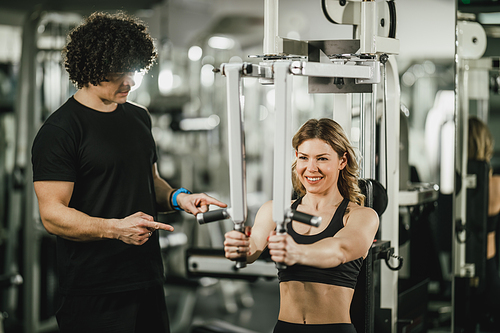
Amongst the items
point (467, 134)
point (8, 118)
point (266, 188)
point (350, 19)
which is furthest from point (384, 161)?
point (266, 188)

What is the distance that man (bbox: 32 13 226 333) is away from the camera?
174 cm

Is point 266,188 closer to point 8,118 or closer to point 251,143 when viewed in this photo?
point 251,143

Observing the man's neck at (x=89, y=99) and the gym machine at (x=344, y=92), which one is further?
the man's neck at (x=89, y=99)

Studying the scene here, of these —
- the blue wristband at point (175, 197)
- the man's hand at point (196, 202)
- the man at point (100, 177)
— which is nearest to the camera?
the man at point (100, 177)

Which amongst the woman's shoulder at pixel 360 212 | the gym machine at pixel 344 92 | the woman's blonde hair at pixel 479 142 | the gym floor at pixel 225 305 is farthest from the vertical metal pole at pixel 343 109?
the gym floor at pixel 225 305

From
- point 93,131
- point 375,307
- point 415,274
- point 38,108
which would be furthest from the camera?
point 38,108

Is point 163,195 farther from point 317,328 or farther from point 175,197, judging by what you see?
point 317,328

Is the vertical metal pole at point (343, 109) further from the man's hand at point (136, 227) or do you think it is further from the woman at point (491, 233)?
the woman at point (491, 233)

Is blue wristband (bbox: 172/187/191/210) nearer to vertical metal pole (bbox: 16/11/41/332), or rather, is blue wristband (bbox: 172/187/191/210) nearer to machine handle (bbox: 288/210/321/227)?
machine handle (bbox: 288/210/321/227)

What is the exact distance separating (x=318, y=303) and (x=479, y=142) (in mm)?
1569

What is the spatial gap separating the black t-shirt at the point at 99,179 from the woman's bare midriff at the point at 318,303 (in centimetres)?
62

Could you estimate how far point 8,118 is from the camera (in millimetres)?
3990

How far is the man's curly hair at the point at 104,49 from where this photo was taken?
1.79 metres

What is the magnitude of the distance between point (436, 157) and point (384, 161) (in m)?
4.23
